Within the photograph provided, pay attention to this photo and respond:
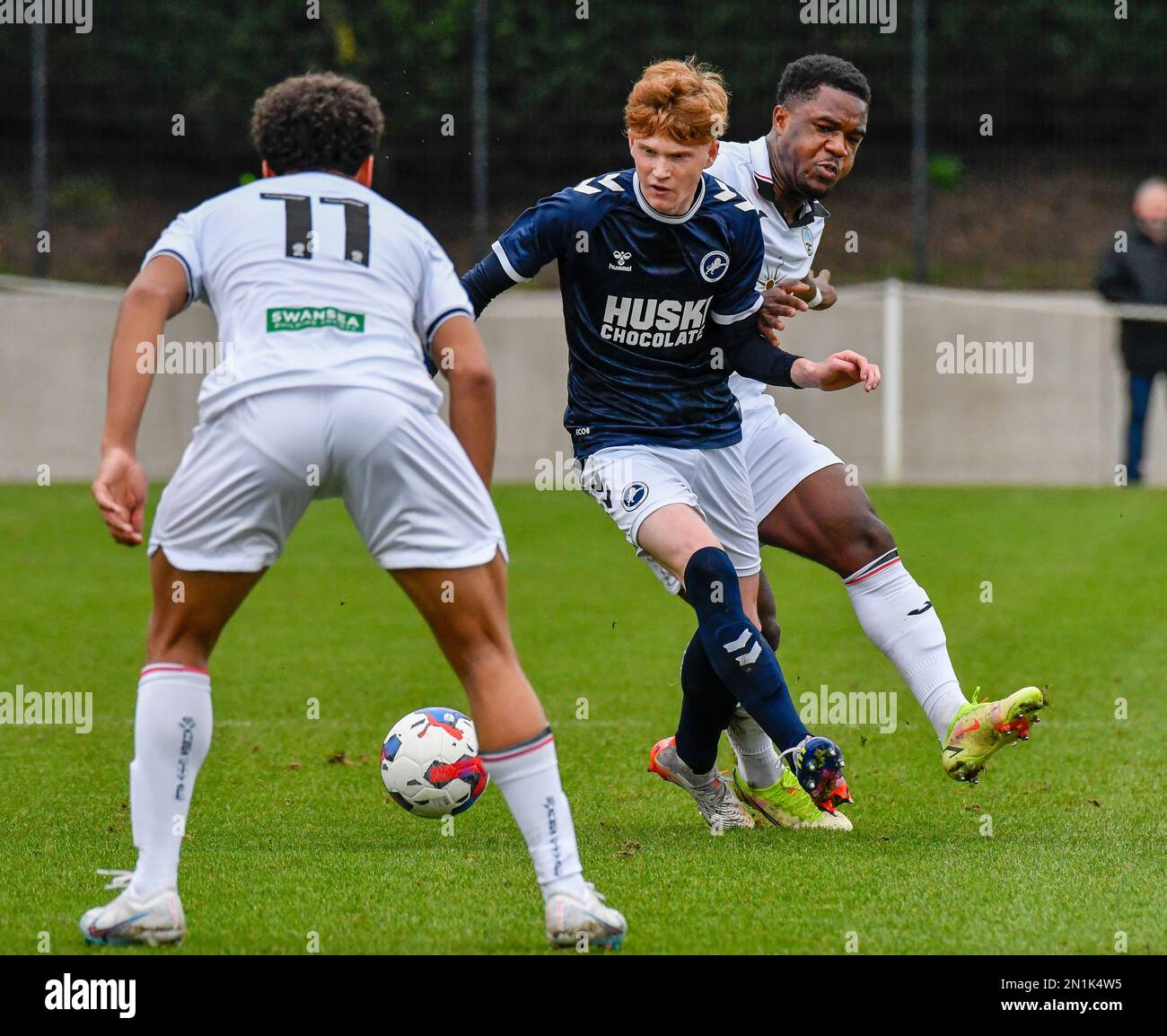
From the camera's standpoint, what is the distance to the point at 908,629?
17.8 feet

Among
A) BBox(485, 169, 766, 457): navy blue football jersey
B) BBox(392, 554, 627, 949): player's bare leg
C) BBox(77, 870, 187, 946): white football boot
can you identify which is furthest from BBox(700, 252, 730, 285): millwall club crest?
BBox(77, 870, 187, 946): white football boot

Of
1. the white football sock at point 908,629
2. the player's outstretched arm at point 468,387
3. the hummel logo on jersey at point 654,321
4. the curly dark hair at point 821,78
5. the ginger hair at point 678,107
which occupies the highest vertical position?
the curly dark hair at point 821,78

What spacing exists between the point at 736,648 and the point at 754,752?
25.4 inches

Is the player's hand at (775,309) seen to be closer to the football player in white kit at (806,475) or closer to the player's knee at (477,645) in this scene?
the football player in white kit at (806,475)

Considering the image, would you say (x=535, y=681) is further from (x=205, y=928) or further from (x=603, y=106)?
(x=603, y=106)

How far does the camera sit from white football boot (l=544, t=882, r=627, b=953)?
145 inches

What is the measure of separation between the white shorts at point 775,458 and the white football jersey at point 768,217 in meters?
0.11

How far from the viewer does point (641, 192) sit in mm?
5047

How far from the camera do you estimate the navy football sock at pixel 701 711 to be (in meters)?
5.14

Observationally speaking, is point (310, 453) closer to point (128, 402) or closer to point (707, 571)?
point (128, 402)

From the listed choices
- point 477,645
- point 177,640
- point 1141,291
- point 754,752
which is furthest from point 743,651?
point 1141,291

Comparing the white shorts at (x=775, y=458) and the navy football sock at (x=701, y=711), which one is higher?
the white shorts at (x=775, y=458)

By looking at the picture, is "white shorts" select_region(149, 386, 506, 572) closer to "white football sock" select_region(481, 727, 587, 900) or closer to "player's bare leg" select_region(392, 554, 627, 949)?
"player's bare leg" select_region(392, 554, 627, 949)

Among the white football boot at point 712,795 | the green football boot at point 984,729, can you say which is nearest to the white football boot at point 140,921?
the white football boot at point 712,795
